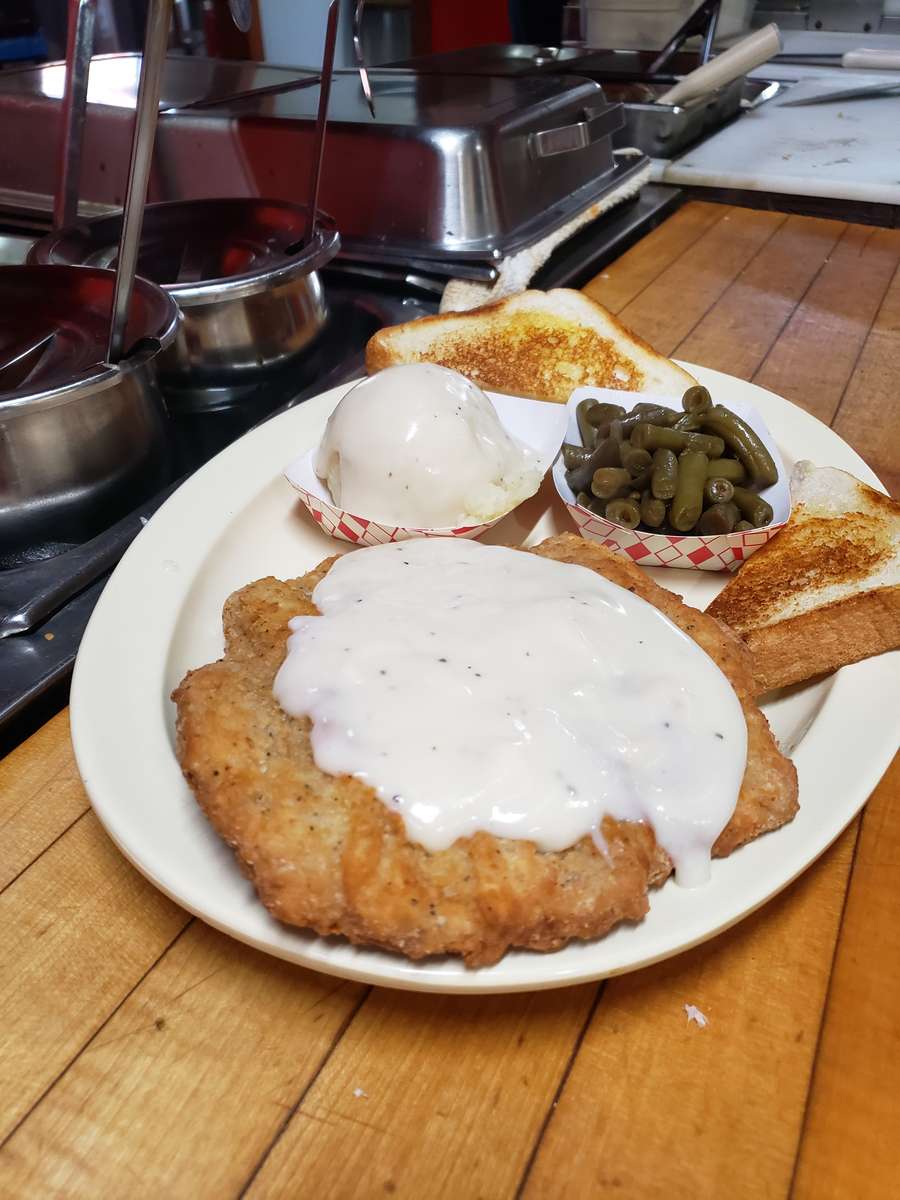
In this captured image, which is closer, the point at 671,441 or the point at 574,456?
the point at 671,441

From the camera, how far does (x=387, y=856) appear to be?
1005 millimetres

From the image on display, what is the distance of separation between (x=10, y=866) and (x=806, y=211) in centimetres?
372

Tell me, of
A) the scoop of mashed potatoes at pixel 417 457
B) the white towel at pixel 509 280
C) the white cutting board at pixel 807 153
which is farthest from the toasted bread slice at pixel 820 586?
the white cutting board at pixel 807 153

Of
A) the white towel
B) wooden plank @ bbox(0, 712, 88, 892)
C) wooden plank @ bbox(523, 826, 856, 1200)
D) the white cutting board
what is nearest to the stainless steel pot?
wooden plank @ bbox(0, 712, 88, 892)

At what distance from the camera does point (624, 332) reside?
230cm

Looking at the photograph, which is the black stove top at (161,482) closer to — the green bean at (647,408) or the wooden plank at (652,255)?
the wooden plank at (652,255)

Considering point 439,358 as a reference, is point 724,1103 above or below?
below

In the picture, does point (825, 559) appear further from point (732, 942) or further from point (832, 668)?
point (732, 942)

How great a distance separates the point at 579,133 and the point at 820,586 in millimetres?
2389

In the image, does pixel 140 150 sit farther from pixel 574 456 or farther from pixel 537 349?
pixel 537 349

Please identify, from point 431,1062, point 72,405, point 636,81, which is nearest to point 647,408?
point 72,405

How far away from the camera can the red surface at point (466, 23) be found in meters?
6.73

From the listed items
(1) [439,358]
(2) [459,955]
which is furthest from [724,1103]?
(1) [439,358]

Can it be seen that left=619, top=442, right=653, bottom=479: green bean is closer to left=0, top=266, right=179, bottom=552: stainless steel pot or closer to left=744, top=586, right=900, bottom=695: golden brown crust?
left=744, top=586, right=900, bottom=695: golden brown crust
